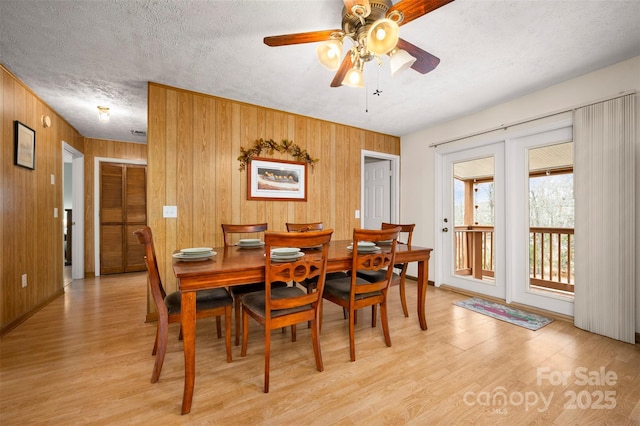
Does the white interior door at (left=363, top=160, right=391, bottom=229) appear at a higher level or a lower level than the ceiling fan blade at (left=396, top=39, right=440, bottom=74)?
lower

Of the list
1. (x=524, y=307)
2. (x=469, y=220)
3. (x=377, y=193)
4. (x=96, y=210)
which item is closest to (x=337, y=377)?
(x=524, y=307)

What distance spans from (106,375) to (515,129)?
440 cm

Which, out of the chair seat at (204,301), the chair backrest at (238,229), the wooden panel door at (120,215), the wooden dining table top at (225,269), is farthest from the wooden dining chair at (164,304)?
the wooden panel door at (120,215)

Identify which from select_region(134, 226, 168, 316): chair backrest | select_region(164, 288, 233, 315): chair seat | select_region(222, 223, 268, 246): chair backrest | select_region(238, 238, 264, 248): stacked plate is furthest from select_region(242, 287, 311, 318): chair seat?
select_region(222, 223, 268, 246): chair backrest

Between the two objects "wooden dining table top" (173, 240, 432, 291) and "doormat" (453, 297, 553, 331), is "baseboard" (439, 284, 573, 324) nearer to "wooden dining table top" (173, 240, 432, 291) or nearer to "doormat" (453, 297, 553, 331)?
"doormat" (453, 297, 553, 331)

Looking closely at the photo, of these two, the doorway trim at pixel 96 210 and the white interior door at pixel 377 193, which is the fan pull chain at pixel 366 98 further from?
the doorway trim at pixel 96 210

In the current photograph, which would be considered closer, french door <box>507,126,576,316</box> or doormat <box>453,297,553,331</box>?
doormat <box>453,297,553,331</box>

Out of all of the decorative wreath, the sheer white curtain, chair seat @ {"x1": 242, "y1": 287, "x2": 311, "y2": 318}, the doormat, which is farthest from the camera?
the decorative wreath

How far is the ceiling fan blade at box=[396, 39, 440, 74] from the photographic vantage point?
1.67 meters

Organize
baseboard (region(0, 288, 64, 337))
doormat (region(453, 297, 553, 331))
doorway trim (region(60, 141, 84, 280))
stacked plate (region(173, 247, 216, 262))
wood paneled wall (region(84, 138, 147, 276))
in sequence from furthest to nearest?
wood paneled wall (region(84, 138, 147, 276)) → doorway trim (region(60, 141, 84, 280)) → doormat (region(453, 297, 553, 331)) → baseboard (region(0, 288, 64, 337)) → stacked plate (region(173, 247, 216, 262))

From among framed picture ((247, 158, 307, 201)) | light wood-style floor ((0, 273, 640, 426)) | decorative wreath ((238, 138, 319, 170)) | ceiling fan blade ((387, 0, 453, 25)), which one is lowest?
light wood-style floor ((0, 273, 640, 426))

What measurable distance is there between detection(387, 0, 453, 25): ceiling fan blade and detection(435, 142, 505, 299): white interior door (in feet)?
8.49

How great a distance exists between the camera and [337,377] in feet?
5.98

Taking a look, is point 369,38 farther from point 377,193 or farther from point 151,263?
point 377,193
